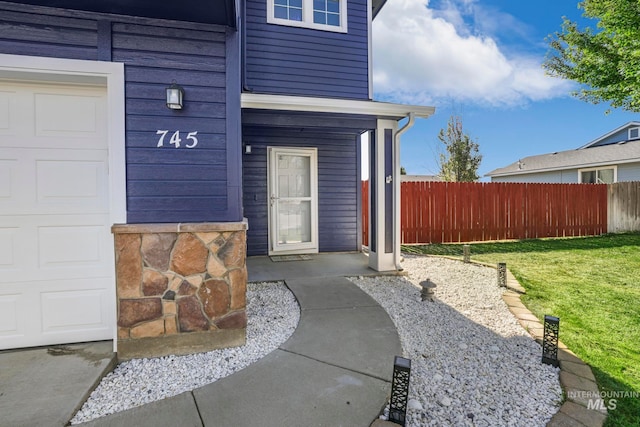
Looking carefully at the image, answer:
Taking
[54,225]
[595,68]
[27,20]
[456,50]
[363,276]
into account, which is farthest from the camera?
[456,50]

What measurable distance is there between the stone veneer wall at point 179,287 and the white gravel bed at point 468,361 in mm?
1454

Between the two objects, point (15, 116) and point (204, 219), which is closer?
point (15, 116)

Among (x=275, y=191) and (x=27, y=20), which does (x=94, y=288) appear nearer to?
(x=27, y=20)

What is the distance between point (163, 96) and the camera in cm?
247

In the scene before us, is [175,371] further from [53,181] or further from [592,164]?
[592,164]

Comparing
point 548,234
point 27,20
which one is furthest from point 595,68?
point 27,20

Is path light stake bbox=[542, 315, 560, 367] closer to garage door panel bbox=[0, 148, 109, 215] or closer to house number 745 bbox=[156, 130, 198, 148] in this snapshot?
house number 745 bbox=[156, 130, 198, 148]

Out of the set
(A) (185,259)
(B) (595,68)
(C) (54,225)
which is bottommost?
(A) (185,259)

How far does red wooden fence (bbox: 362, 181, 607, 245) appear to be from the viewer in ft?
→ 26.8

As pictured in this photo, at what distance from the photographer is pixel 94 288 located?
2.58m

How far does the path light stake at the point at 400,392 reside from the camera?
1.68m

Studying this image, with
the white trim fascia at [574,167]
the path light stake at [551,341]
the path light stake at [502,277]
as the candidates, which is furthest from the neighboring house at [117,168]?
the white trim fascia at [574,167]

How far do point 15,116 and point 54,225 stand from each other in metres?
0.83

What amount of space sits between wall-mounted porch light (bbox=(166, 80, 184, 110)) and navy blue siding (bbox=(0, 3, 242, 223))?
0.06 metres
